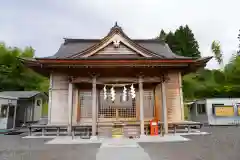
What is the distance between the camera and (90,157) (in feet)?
18.6

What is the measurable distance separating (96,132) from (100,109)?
144 cm

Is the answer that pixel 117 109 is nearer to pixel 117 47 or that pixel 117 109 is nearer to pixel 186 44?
pixel 117 47

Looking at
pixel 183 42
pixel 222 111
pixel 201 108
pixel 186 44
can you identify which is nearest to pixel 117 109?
pixel 222 111

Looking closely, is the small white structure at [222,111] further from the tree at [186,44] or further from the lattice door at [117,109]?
the tree at [186,44]

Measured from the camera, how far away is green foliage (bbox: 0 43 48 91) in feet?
91.5

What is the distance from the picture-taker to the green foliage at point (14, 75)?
2790cm

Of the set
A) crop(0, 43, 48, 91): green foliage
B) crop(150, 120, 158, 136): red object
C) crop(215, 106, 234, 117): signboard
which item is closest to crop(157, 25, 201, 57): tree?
crop(215, 106, 234, 117): signboard

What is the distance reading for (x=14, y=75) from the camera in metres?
28.5

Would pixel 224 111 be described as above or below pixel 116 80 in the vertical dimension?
below

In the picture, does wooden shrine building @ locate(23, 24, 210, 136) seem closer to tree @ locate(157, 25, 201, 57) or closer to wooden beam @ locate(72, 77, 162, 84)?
wooden beam @ locate(72, 77, 162, 84)

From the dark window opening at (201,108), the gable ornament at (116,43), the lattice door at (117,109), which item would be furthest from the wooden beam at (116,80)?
the dark window opening at (201,108)

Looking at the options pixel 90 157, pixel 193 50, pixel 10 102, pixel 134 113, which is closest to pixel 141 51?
pixel 134 113

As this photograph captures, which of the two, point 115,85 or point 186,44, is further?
point 186,44

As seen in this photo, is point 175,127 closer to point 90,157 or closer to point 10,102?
point 90,157
